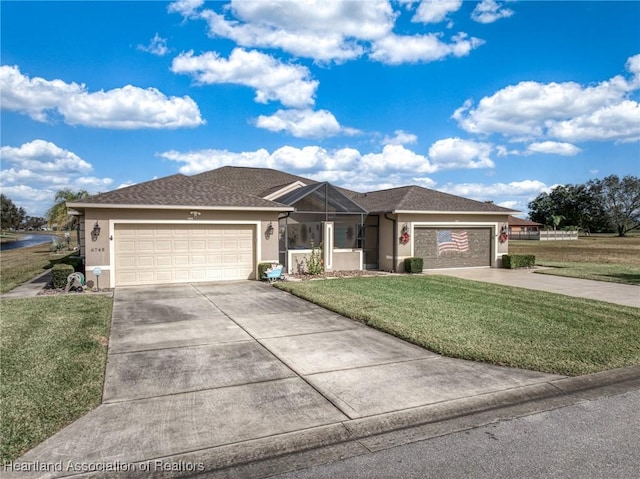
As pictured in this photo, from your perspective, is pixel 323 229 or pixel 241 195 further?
pixel 323 229

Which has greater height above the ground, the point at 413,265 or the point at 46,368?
the point at 413,265

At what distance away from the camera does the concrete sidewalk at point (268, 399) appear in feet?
12.6

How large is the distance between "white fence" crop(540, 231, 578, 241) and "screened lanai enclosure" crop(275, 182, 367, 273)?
2015 inches

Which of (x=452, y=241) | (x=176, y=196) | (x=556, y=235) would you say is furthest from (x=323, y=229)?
(x=556, y=235)

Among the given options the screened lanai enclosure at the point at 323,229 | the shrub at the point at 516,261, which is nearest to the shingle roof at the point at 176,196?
the screened lanai enclosure at the point at 323,229

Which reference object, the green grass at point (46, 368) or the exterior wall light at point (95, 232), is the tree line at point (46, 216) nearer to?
the exterior wall light at point (95, 232)

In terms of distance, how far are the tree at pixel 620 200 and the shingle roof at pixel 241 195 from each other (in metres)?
69.7

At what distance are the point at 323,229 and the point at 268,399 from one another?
12.8 meters

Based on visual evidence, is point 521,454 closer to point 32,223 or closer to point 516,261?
point 516,261

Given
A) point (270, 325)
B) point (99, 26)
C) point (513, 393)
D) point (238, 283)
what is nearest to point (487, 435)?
point (513, 393)

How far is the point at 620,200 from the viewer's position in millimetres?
77500

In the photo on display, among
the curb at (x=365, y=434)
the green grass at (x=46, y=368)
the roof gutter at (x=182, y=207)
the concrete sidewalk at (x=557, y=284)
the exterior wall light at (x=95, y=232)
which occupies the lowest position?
the curb at (x=365, y=434)

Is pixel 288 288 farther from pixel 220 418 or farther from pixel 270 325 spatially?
pixel 220 418

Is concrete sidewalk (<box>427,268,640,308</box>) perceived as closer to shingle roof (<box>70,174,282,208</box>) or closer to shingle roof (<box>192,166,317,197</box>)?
shingle roof (<box>70,174,282,208</box>)
